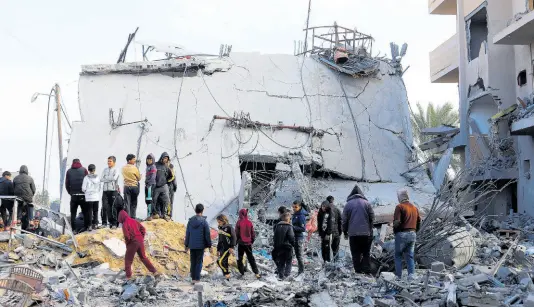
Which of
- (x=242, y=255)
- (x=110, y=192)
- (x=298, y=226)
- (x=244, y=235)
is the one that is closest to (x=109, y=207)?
(x=110, y=192)

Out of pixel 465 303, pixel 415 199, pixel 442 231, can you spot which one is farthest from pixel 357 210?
pixel 415 199

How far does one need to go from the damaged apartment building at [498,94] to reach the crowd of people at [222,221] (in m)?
8.92

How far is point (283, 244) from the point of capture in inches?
425

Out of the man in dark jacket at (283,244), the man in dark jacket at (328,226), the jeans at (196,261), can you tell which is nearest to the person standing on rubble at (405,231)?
the man in dark jacket at (283,244)

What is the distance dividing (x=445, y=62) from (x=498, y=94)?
5.43 metres

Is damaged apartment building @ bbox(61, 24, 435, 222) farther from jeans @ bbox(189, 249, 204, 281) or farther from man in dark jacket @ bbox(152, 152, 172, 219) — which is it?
jeans @ bbox(189, 249, 204, 281)

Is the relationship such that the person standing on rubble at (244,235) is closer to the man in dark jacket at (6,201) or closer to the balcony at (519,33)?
the man in dark jacket at (6,201)

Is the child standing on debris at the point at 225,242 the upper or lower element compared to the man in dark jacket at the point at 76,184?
lower

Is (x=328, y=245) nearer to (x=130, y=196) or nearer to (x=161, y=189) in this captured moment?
(x=161, y=189)

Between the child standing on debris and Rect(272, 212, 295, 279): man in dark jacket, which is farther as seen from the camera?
Rect(272, 212, 295, 279): man in dark jacket

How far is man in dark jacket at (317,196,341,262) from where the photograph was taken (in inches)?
475

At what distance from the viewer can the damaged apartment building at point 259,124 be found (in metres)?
17.8

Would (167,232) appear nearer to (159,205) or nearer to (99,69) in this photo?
(159,205)

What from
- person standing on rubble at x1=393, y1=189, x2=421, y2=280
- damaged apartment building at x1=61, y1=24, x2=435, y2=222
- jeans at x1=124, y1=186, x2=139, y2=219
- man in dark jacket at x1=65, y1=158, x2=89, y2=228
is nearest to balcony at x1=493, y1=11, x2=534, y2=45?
damaged apartment building at x1=61, y1=24, x2=435, y2=222
